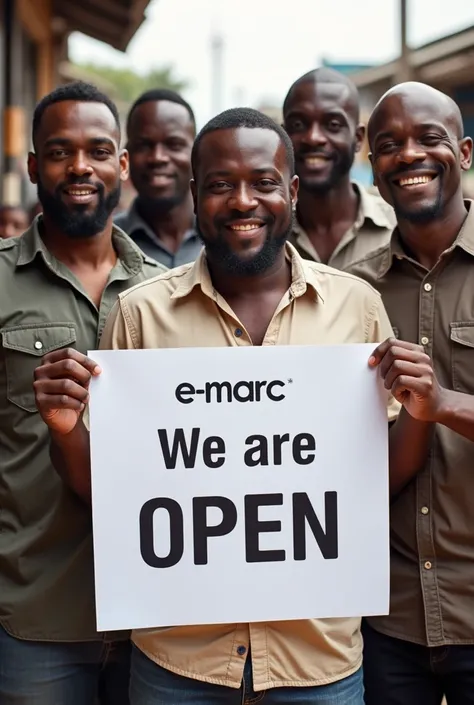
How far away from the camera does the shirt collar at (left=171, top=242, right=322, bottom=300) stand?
263 centimetres

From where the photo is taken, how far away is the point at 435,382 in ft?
8.11

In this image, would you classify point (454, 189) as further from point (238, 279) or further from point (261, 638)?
point (261, 638)

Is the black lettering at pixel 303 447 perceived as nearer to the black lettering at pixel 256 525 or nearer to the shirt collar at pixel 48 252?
the black lettering at pixel 256 525

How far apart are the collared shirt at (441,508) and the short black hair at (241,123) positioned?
59 centimetres

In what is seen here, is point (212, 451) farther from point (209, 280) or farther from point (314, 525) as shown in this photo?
point (209, 280)

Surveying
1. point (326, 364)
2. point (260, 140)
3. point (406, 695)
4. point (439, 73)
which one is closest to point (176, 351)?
point (326, 364)

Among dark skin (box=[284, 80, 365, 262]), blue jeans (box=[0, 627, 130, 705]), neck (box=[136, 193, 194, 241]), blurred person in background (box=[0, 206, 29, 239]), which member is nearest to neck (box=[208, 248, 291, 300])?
blue jeans (box=[0, 627, 130, 705])

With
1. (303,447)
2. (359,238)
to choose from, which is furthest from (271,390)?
(359,238)

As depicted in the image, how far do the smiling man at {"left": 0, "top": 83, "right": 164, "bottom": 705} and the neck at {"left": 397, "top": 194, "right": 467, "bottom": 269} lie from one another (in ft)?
3.14

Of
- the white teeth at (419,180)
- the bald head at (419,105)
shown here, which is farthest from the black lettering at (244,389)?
the bald head at (419,105)

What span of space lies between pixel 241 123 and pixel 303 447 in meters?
0.92

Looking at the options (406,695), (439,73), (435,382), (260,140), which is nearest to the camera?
(435,382)

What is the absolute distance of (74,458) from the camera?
2.57 metres

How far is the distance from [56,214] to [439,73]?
22.0 ft
